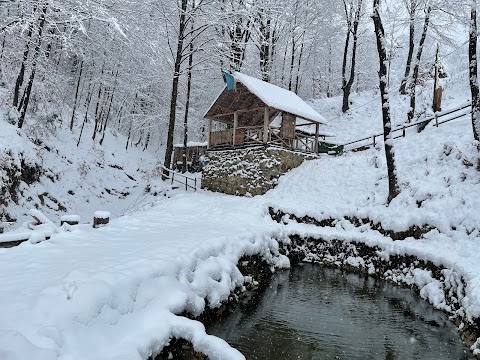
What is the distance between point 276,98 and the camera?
1709 centimetres

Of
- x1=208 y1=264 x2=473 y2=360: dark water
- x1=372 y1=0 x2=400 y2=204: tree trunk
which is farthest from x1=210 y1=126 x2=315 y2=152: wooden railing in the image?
x1=208 y1=264 x2=473 y2=360: dark water

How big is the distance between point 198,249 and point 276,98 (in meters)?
11.9

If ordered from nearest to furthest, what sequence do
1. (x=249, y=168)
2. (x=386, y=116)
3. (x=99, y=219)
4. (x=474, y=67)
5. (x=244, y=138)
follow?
(x=99, y=219)
(x=474, y=67)
(x=386, y=116)
(x=249, y=168)
(x=244, y=138)

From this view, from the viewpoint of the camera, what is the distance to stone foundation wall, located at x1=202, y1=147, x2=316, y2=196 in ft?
52.9

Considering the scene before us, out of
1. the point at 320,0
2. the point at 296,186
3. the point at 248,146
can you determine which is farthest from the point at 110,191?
the point at 320,0

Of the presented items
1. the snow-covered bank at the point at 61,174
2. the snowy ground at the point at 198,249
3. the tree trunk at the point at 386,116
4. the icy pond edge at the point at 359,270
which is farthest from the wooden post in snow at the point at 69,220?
the tree trunk at the point at 386,116

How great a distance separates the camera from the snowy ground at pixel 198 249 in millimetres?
3715

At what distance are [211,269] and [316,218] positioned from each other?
724 cm

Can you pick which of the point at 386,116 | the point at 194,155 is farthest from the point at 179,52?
the point at 386,116

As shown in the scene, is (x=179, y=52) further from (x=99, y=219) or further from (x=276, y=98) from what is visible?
(x=99, y=219)

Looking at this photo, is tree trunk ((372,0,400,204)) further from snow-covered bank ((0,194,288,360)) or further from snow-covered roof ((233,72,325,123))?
snow-covered bank ((0,194,288,360))

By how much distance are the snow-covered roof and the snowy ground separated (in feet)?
9.39

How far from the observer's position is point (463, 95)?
24.9 meters

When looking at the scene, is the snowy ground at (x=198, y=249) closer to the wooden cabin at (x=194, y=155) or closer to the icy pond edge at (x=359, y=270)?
the icy pond edge at (x=359, y=270)
